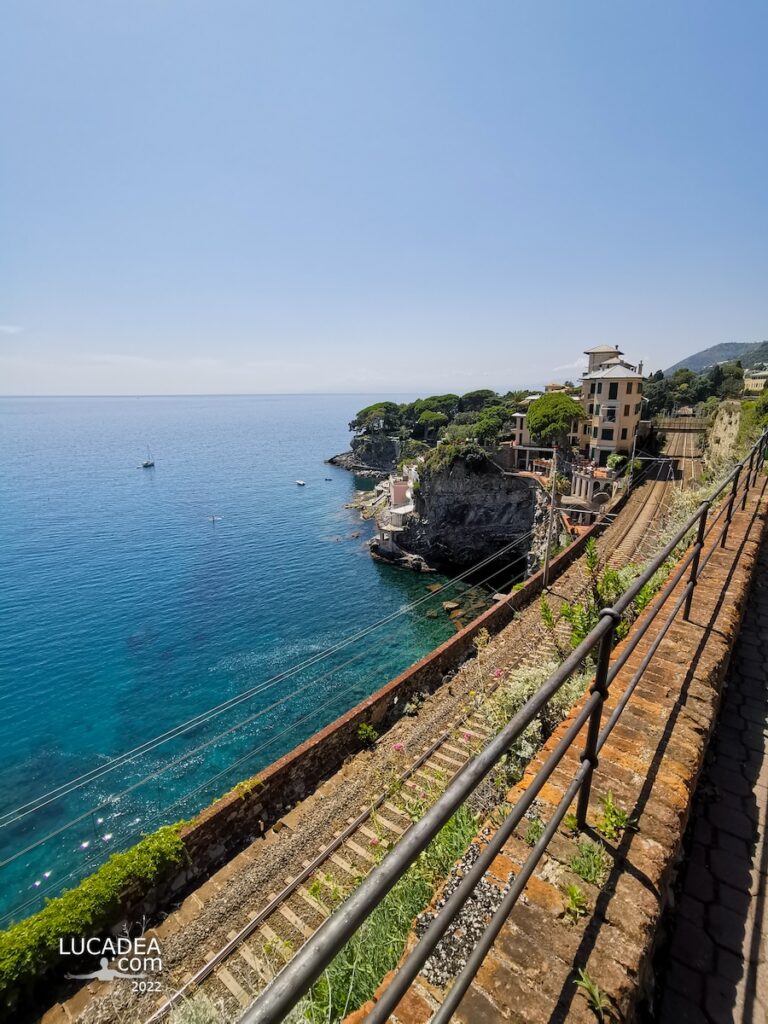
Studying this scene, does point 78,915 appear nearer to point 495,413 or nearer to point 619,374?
point 619,374

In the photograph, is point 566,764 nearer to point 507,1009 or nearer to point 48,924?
point 507,1009

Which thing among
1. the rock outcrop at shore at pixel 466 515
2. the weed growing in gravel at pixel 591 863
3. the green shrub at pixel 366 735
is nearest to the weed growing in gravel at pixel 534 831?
the weed growing in gravel at pixel 591 863

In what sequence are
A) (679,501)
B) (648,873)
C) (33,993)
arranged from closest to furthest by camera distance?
(648,873) → (33,993) → (679,501)

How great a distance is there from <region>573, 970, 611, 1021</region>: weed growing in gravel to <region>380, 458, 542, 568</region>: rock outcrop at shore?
34908 mm

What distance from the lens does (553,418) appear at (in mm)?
37188

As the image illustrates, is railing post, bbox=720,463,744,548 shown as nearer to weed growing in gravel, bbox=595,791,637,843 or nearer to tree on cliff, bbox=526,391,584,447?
weed growing in gravel, bbox=595,791,637,843

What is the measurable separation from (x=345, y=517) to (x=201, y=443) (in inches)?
3816

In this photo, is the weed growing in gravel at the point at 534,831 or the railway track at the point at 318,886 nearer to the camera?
the weed growing in gravel at the point at 534,831

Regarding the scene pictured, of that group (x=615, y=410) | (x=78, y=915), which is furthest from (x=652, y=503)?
(x=78, y=915)

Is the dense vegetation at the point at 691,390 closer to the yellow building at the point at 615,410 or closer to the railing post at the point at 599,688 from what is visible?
the yellow building at the point at 615,410

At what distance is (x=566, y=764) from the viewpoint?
272 centimetres

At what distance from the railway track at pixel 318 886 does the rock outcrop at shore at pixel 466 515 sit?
85.9 ft

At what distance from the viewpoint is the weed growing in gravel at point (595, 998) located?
1651mm

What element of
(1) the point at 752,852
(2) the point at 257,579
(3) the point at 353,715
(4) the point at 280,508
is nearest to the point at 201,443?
(4) the point at 280,508
